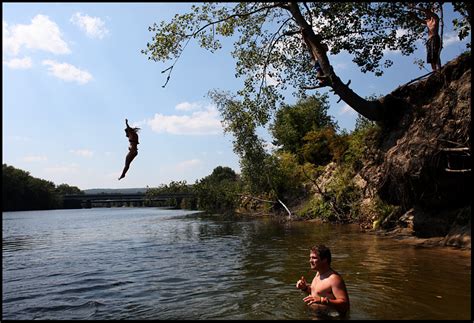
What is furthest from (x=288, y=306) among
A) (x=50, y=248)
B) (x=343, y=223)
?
(x=343, y=223)

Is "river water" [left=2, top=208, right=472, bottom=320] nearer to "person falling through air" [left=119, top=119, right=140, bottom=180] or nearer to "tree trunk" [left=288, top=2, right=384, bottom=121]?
"person falling through air" [left=119, top=119, right=140, bottom=180]

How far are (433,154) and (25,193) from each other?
102842 mm

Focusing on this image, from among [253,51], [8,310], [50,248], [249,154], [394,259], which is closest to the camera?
[8,310]

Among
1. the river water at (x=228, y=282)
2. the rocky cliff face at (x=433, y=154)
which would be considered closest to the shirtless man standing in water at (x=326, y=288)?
the river water at (x=228, y=282)

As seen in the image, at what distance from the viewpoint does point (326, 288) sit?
632cm

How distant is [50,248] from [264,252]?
10.7 metres

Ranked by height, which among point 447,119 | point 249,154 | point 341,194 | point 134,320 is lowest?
point 134,320

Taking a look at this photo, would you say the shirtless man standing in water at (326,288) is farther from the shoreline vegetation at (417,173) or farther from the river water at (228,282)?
the shoreline vegetation at (417,173)

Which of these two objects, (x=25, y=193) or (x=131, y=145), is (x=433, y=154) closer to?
(x=131, y=145)

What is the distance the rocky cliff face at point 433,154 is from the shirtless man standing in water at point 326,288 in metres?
7.96

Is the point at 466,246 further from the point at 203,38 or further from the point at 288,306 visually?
the point at 203,38

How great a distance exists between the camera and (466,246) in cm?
1254

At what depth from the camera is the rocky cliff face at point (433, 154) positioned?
523 inches

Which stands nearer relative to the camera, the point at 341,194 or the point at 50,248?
the point at 50,248
